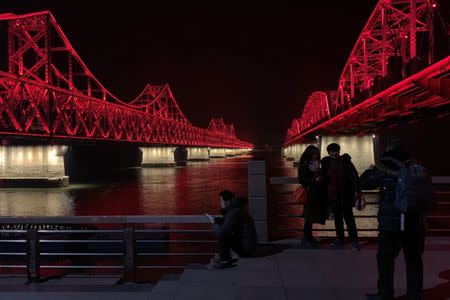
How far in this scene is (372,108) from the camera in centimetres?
3962

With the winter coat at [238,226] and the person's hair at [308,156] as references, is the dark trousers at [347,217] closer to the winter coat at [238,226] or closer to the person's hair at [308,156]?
the person's hair at [308,156]

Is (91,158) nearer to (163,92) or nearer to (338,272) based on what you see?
(163,92)

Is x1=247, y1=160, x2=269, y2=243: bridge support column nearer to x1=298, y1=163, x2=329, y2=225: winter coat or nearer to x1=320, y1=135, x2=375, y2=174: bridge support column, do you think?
x1=298, y1=163, x2=329, y2=225: winter coat

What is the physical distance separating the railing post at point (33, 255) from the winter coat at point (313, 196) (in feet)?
14.8

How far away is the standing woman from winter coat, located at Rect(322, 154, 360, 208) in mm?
138

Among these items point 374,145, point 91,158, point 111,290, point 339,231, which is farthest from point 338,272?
point 91,158

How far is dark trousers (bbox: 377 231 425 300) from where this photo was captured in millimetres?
5848

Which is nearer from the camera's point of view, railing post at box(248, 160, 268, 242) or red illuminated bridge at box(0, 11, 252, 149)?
railing post at box(248, 160, 268, 242)

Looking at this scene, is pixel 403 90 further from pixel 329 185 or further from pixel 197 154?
pixel 197 154

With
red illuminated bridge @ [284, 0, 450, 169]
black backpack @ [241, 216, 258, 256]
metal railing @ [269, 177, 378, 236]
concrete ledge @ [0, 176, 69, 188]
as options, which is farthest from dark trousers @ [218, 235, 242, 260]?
concrete ledge @ [0, 176, 69, 188]

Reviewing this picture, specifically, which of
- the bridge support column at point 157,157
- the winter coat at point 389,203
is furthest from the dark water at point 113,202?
the bridge support column at point 157,157

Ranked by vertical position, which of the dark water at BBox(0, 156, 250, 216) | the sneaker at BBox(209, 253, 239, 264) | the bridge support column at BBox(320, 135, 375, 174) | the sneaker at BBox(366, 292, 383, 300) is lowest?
the dark water at BBox(0, 156, 250, 216)

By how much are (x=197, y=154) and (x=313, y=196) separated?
178863 mm

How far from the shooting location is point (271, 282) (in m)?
7.13
